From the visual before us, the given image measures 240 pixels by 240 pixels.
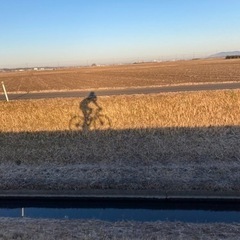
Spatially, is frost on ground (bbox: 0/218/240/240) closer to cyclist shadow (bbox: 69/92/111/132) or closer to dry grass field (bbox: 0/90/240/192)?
dry grass field (bbox: 0/90/240/192)

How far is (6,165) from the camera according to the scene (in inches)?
524

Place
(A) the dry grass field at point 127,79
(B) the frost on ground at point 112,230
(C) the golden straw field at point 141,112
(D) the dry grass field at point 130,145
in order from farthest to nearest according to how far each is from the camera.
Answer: (A) the dry grass field at point 127,79 → (C) the golden straw field at point 141,112 → (D) the dry grass field at point 130,145 → (B) the frost on ground at point 112,230

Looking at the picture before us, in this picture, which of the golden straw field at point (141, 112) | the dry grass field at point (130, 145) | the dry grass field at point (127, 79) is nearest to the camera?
the dry grass field at point (130, 145)

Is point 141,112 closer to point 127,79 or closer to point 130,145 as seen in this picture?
point 130,145

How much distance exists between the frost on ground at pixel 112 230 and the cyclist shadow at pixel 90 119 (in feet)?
24.0

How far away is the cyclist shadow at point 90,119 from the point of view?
48.9 feet

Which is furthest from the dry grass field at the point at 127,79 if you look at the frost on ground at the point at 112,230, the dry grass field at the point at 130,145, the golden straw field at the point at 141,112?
the frost on ground at the point at 112,230

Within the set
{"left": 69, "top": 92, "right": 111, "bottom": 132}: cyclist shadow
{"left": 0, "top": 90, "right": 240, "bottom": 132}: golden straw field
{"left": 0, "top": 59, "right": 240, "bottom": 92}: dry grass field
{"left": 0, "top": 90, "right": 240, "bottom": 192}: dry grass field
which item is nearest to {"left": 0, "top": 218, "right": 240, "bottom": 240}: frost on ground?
{"left": 0, "top": 90, "right": 240, "bottom": 192}: dry grass field

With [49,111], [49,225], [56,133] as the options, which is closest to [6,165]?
[56,133]

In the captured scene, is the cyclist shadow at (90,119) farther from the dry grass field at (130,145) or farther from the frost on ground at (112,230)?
the frost on ground at (112,230)

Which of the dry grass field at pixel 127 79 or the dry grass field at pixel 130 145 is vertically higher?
the dry grass field at pixel 127 79

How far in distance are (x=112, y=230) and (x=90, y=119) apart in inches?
336

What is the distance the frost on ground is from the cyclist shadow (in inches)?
288

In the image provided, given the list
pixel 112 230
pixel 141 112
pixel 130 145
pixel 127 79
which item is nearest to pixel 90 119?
pixel 141 112
